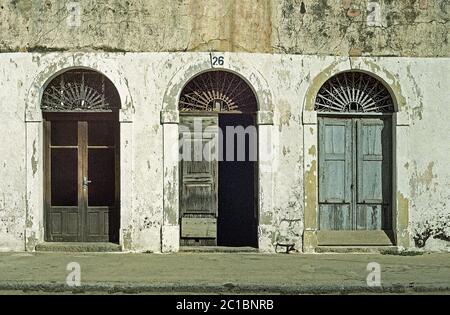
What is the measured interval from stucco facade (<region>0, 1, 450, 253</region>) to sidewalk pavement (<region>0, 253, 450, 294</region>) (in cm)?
62

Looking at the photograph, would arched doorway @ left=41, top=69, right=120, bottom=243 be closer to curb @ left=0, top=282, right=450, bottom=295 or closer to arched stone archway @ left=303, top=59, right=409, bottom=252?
arched stone archway @ left=303, top=59, right=409, bottom=252

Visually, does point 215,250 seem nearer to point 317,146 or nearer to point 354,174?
point 317,146

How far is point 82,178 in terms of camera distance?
43.3ft

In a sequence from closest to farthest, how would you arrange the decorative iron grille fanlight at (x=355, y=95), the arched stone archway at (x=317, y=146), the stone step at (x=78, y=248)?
the stone step at (x=78, y=248)
the arched stone archway at (x=317, y=146)
the decorative iron grille fanlight at (x=355, y=95)

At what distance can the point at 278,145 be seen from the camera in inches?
510

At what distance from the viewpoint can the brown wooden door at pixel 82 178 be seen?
13172 millimetres

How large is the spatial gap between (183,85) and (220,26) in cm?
119

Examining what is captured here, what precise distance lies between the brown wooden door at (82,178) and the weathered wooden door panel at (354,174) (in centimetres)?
363

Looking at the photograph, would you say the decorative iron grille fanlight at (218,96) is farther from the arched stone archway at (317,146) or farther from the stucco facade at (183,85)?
the arched stone archway at (317,146)

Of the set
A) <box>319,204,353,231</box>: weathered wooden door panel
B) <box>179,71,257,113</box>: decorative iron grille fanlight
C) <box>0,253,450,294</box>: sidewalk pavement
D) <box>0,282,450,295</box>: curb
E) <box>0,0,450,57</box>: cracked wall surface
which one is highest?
<box>0,0,450,57</box>: cracked wall surface

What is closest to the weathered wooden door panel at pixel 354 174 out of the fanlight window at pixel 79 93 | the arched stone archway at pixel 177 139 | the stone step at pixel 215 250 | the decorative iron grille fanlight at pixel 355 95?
Answer: the decorative iron grille fanlight at pixel 355 95

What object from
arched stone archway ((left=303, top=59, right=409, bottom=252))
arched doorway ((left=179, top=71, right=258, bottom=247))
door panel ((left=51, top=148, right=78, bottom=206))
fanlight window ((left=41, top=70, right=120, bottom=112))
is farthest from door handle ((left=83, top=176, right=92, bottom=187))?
arched stone archway ((left=303, top=59, right=409, bottom=252))

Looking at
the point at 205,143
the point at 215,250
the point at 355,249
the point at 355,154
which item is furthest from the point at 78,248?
the point at 355,154

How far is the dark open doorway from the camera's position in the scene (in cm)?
1358
